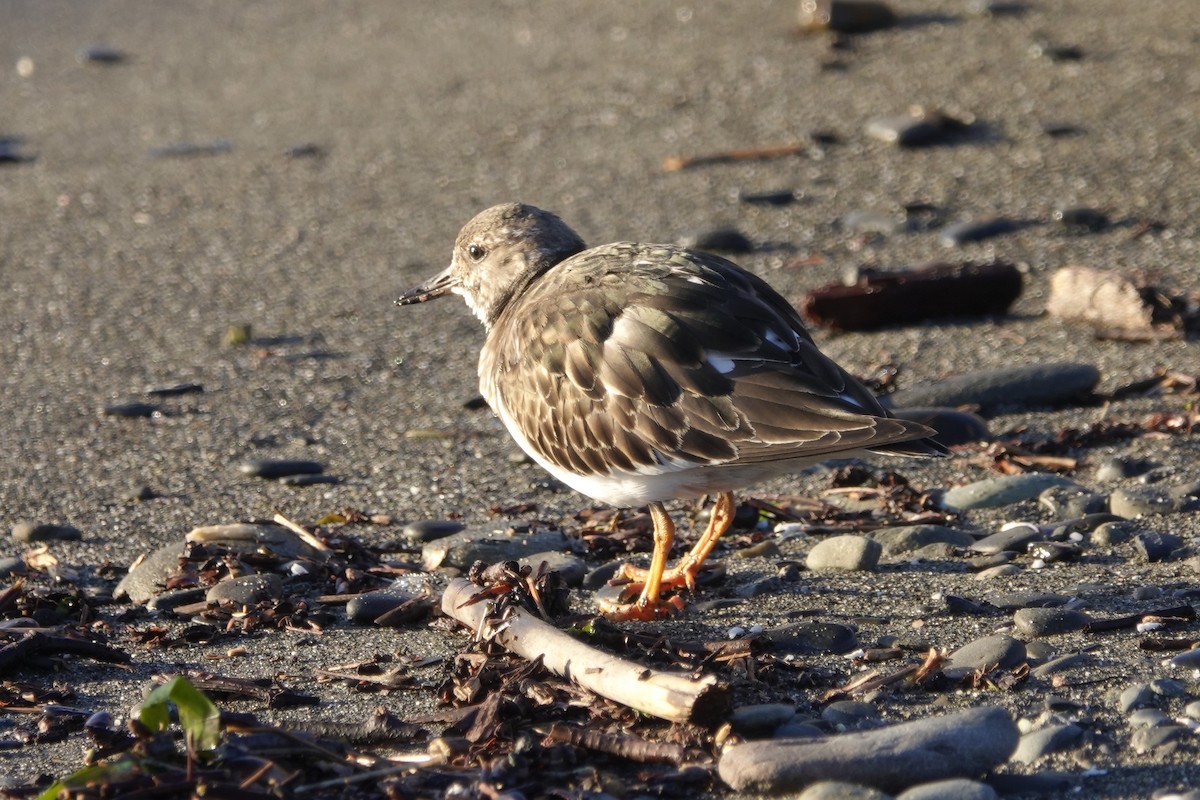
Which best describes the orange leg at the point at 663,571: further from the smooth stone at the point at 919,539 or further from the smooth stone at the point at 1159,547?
the smooth stone at the point at 1159,547

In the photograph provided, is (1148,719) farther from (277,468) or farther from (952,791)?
(277,468)

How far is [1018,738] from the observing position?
2.86 m

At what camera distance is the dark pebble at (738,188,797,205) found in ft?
23.3

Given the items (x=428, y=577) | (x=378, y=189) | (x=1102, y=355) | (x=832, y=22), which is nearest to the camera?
(x=428, y=577)

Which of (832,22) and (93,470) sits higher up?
(832,22)

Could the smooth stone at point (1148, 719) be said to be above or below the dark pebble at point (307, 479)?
above

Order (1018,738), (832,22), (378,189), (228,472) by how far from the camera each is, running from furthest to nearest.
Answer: (832,22) → (378,189) → (228,472) → (1018,738)

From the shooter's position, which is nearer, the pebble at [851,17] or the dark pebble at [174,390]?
the dark pebble at [174,390]

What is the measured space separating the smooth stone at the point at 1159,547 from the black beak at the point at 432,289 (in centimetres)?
227

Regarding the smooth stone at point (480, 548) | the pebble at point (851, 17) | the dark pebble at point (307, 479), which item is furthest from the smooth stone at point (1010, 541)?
the pebble at point (851, 17)

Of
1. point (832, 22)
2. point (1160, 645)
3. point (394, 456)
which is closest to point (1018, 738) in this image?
point (1160, 645)

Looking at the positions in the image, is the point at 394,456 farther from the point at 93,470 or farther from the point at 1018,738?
the point at 1018,738

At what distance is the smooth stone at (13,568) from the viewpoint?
13.6 feet

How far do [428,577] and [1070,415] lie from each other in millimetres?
2292
